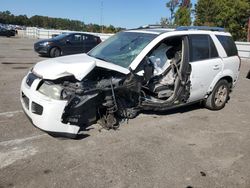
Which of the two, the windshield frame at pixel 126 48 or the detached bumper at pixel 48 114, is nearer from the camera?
the detached bumper at pixel 48 114

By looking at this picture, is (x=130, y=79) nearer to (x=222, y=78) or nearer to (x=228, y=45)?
(x=222, y=78)

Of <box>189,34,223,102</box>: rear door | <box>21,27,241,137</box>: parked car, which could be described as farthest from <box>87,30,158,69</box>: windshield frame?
<box>189,34,223,102</box>: rear door

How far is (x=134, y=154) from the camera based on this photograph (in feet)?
14.5

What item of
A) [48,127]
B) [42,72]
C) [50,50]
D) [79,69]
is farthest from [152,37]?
[50,50]

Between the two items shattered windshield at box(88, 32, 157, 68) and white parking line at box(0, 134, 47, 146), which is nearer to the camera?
white parking line at box(0, 134, 47, 146)

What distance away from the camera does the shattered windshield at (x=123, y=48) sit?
18.3ft

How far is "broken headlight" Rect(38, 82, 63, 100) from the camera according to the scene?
459 centimetres

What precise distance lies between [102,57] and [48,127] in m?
1.98

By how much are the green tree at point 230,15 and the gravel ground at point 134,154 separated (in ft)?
103

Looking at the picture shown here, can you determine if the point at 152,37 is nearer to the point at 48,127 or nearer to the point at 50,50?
the point at 48,127

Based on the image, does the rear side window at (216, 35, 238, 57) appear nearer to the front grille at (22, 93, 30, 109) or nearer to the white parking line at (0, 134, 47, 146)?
the front grille at (22, 93, 30, 109)

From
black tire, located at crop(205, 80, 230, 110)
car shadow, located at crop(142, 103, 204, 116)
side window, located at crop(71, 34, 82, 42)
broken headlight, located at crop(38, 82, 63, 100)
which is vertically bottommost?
car shadow, located at crop(142, 103, 204, 116)

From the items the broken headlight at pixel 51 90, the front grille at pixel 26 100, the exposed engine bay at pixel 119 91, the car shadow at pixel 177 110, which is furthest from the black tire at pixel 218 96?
the front grille at pixel 26 100

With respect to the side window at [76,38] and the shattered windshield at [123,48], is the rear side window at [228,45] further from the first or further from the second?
the side window at [76,38]
